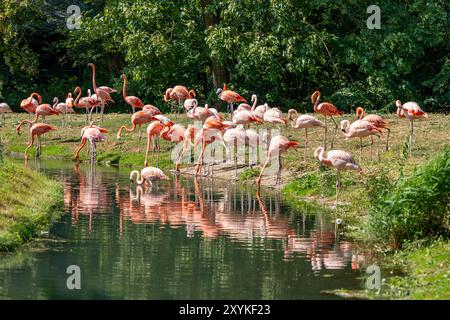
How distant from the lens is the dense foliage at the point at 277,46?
29.2 m

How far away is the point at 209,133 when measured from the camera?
21.8 meters

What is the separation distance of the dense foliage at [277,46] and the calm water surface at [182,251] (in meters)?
10.6

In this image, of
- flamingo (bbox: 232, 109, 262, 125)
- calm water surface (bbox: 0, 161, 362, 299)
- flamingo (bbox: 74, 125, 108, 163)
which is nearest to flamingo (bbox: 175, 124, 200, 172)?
flamingo (bbox: 232, 109, 262, 125)

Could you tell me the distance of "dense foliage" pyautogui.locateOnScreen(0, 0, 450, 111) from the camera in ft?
95.8

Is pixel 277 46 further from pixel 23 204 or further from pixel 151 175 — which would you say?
pixel 23 204

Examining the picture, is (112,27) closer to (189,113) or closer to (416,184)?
(189,113)

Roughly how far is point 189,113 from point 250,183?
4301 millimetres

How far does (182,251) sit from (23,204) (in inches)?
125

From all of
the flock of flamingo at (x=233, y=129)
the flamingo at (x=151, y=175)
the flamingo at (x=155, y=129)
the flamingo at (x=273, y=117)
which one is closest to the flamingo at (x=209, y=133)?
the flock of flamingo at (x=233, y=129)

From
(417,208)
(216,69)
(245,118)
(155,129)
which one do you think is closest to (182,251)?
(417,208)

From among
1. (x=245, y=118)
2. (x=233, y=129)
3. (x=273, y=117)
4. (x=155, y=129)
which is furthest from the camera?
(x=155, y=129)

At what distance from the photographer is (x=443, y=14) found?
2938 centimetres

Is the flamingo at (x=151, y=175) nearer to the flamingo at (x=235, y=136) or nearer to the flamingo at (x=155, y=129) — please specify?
the flamingo at (x=235, y=136)

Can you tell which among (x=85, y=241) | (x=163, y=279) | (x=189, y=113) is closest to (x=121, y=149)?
(x=189, y=113)
